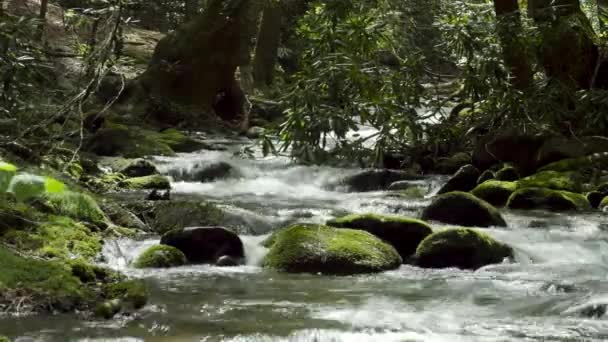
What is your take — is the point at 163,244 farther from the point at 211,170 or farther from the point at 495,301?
the point at 211,170

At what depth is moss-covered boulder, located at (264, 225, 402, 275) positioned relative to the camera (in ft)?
24.5

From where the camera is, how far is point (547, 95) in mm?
9727

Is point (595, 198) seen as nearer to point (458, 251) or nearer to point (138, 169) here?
point (458, 251)

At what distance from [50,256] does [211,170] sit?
291 inches

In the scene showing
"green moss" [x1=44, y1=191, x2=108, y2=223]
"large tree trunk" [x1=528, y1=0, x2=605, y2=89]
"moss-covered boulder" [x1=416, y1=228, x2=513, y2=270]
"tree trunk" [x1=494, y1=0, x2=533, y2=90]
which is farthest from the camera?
"large tree trunk" [x1=528, y1=0, x2=605, y2=89]

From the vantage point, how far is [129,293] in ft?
18.9

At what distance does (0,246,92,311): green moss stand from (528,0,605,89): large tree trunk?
6352mm

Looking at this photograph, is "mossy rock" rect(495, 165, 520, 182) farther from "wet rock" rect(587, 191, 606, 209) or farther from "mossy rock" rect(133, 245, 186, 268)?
"mossy rock" rect(133, 245, 186, 268)

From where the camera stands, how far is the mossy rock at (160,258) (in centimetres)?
740

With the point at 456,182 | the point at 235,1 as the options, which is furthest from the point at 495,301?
the point at 235,1

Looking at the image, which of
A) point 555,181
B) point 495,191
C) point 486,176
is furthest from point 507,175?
point 495,191

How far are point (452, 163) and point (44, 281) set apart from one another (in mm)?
9745

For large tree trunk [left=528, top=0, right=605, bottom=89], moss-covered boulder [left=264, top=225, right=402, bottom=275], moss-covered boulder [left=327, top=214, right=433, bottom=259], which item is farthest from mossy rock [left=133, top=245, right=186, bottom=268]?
large tree trunk [left=528, top=0, right=605, bottom=89]

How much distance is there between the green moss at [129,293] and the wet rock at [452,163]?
9159 millimetres
